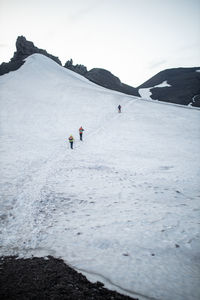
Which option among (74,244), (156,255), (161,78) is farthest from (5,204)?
(161,78)

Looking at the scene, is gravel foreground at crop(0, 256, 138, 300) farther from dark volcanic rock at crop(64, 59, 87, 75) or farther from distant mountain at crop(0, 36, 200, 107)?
dark volcanic rock at crop(64, 59, 87, 75)

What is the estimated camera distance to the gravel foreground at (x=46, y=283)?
3.68 metres

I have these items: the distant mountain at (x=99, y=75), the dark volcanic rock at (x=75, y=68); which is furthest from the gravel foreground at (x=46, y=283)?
the dark volcanic rock at (x=75, y=68)

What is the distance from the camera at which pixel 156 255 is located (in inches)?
197

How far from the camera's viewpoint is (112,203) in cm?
797

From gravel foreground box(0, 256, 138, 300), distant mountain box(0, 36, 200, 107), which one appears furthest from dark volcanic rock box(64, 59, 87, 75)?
gravel foreground box(0, 256, 138, 300)

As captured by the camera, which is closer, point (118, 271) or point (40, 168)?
point (118, 271)

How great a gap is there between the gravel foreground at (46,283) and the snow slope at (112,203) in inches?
13.9

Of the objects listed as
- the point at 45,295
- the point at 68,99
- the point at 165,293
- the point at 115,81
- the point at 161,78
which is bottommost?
the point at 165,293

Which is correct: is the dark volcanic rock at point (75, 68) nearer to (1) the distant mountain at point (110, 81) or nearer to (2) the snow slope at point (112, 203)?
(1) the distant mountain at point (110, 81)

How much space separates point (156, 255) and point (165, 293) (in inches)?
43.0

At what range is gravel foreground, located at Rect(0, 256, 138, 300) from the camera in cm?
368

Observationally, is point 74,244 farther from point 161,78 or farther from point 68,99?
point 161,78

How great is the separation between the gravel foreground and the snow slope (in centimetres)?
35
